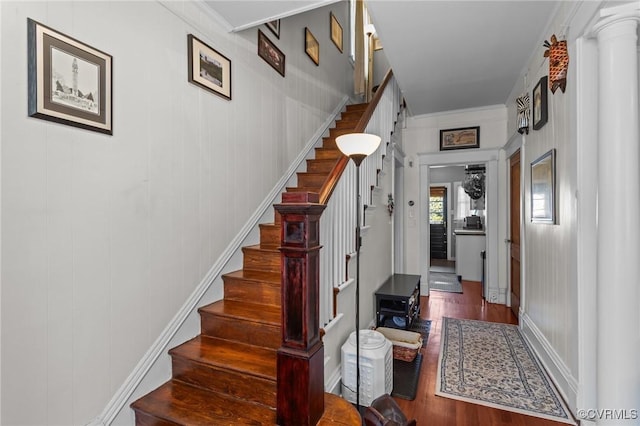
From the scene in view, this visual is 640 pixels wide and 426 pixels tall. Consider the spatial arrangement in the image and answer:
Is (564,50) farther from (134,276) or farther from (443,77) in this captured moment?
(134,276)

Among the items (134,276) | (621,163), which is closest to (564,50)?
(621,163)

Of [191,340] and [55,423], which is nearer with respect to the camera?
[55,423]

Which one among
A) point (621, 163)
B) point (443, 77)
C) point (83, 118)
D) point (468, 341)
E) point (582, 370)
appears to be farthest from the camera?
point (443, 77)

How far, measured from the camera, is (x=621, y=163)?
1.69 meters

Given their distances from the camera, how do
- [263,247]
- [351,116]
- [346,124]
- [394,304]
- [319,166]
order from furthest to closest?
[351,116] → [346,124] → [319,166] → [394,304] → [263,247]

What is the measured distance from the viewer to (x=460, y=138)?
4.77 m

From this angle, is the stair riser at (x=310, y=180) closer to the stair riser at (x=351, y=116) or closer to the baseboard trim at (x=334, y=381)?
the stair riser at (x=351, y=116)

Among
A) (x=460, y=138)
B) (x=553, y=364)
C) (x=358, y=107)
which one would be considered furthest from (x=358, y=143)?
(x=460, y=138)

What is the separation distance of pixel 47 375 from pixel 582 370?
9.46 ft

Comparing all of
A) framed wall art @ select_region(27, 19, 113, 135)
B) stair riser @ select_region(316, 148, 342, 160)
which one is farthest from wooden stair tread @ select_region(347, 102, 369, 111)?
framed wall art @ select_region(27, 19, 113, 135)

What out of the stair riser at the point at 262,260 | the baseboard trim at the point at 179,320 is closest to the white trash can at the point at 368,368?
the stair riser at the point at 262,260

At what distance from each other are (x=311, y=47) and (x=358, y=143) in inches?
99.4

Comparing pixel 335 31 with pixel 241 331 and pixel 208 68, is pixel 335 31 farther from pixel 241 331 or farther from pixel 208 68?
pixel 241 331

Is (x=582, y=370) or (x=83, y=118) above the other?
(x=83, y=118)
